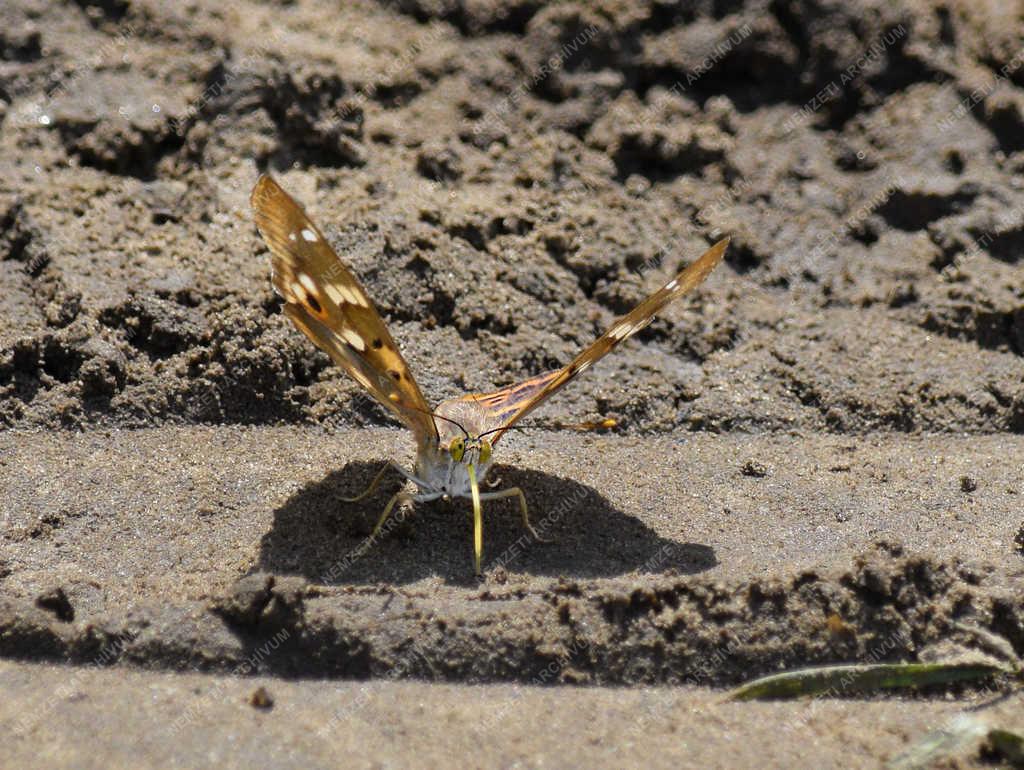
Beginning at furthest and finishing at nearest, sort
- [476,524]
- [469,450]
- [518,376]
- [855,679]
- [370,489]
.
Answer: [518,376] < [370,489] < [469,450] < [476,524] < [855,679]

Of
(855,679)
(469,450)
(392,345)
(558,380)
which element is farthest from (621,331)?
(855,679)

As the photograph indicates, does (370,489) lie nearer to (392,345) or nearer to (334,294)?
(392,345)

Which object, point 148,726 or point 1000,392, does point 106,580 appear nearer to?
point 148,726

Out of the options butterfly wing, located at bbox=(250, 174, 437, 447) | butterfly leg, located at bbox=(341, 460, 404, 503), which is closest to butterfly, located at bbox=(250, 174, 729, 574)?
butterfly wing, located at bbox=(250, 174, 437, 447)

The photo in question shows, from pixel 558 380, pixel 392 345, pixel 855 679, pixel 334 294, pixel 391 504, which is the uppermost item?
pixel 334 294

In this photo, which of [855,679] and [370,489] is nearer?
[855,679]

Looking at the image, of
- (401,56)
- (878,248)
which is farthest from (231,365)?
(878,248)
